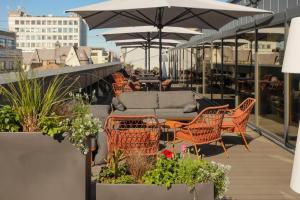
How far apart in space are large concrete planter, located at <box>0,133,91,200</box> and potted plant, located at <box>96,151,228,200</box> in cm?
24

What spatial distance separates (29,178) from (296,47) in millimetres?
2079

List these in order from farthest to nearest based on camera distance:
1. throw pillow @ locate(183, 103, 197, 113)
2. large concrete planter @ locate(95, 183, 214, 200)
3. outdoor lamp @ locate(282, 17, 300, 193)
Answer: throw pillow @ locate(183, 103, 197, 113)
large concrete planter @ locate(95, 183, 214, 200)
outdoor lamp @ locate(282, 17, 300, 193)

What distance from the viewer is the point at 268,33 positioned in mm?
8539

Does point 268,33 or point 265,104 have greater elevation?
point 268,33

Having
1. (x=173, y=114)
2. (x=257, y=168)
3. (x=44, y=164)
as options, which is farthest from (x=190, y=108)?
(x=44, y=164)

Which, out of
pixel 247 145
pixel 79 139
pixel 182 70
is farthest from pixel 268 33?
pixel 182 70

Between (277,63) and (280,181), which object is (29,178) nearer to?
(280,181)

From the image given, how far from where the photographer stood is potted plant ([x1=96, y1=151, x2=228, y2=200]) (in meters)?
3.29

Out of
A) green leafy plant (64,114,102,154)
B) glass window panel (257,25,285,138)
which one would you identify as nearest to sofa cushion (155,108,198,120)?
glass window panel (257,25,285,138)

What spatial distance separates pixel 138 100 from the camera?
362 inches

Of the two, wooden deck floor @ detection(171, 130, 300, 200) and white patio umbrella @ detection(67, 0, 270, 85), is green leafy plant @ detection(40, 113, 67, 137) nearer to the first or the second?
wooden deck floor @ detection(171, 130, 300, 200)

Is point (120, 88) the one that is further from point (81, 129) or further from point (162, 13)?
point (81, 129)

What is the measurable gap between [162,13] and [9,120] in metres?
6.63

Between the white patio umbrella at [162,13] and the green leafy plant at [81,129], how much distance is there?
3996 millimetres
